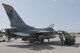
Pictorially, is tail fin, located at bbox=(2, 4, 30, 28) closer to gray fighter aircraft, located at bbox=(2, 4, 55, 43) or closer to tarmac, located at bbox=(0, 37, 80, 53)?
gray fighter aircraft, located at bbox=(2, 4, 55, 43)

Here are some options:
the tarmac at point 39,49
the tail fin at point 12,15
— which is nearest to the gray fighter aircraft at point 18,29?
the tail fin at point 12,15

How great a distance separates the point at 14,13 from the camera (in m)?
23.2

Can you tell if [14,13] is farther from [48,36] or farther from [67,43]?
[67,43]

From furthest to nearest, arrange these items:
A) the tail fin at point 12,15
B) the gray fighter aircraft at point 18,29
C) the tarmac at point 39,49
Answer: the tail fin at point 12,15 → the gray fighter aircraft at point 18,29 → the tarmac at point 39,49

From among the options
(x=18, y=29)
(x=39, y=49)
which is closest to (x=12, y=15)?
(x=18, y=29)

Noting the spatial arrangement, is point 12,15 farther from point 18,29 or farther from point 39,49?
point 39,49

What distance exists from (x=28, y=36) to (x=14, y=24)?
2.57m

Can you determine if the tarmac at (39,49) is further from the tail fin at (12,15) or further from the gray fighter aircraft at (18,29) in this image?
the tail fin at (12,15)

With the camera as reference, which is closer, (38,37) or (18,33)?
(18,33)

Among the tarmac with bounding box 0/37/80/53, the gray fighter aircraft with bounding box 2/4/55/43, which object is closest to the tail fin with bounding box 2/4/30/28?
the gray fighter aircraft with bounding box 2/4/55/43

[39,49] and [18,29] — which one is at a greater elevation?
[18,29]

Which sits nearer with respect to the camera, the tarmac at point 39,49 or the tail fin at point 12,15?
the tarmac at point 39,49

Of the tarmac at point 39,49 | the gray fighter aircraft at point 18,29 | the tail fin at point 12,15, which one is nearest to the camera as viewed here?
the tarmac at point 39,49

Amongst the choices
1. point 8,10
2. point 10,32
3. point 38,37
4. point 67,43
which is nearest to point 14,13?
point 8,10
